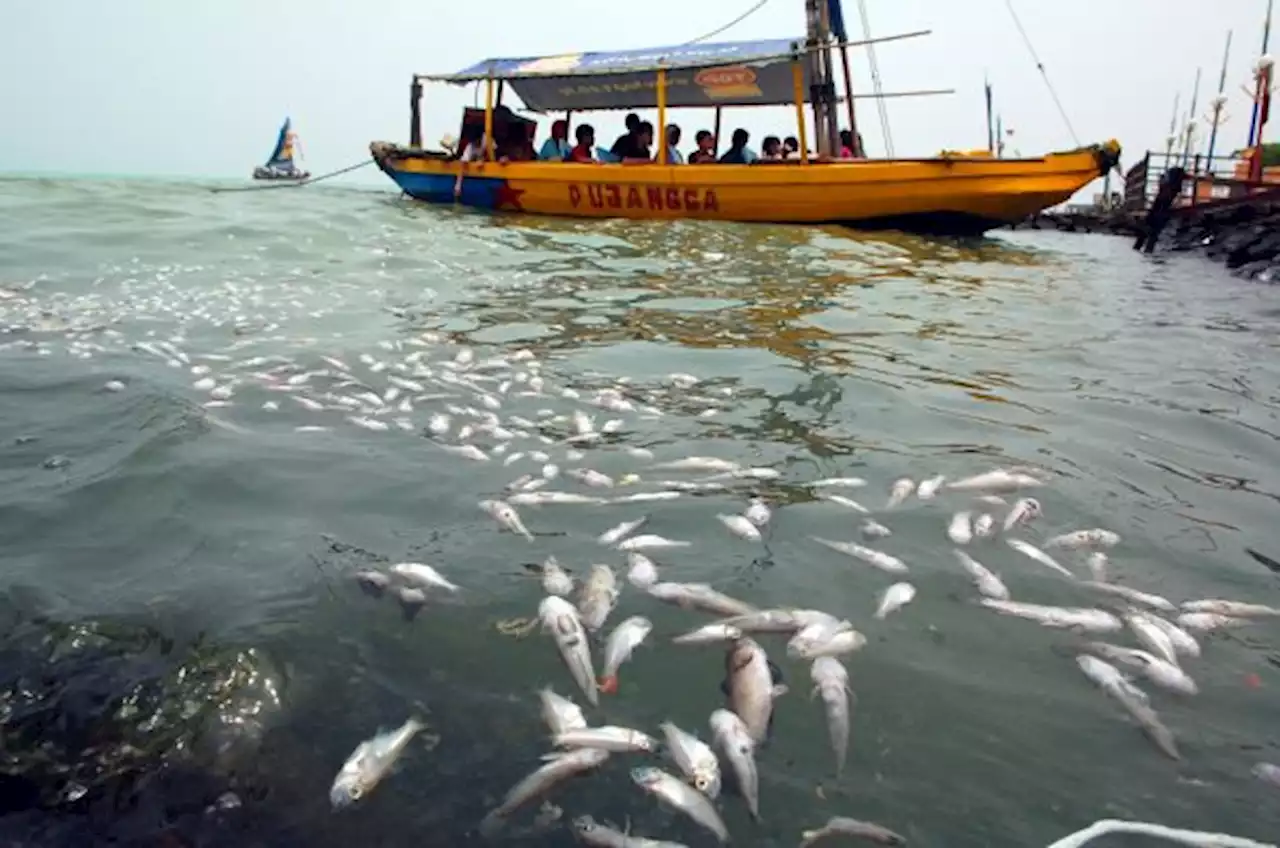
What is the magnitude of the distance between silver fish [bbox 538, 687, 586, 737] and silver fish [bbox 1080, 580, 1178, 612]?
2180mm

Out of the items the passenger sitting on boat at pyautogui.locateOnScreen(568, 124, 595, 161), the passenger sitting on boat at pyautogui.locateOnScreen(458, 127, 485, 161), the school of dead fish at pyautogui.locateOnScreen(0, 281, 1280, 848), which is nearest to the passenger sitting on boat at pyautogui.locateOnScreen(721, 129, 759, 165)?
the passenger sitting on boat at pyautogui.locateOnScreen(568, 124, 595, 161)

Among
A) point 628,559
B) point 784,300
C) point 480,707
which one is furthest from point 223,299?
point 480,707

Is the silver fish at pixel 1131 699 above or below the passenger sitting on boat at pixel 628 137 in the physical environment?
below

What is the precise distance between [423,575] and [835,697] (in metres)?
1.63

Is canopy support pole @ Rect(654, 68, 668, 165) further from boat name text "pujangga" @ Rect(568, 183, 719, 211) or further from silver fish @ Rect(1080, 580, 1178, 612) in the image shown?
silver fish @ Rect(1080, 580, 1178, 612)

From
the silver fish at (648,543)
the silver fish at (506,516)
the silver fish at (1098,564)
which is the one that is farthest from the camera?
the silver fish at (506,516)

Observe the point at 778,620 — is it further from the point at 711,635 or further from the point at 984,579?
the point at 984,579

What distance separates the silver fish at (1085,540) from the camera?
383cm

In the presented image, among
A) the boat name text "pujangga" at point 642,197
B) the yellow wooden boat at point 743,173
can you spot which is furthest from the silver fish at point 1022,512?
the boat name text "pujangga" at point 642,197

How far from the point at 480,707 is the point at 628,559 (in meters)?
1.08

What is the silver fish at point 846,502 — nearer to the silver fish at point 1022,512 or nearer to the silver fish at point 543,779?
the silver fish at point 1022,512

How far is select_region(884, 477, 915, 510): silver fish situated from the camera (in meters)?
4.24

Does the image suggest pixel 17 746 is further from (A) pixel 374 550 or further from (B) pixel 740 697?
(B) pixel 740 697

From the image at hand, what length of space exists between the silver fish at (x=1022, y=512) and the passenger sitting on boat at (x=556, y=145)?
51.9 feet
